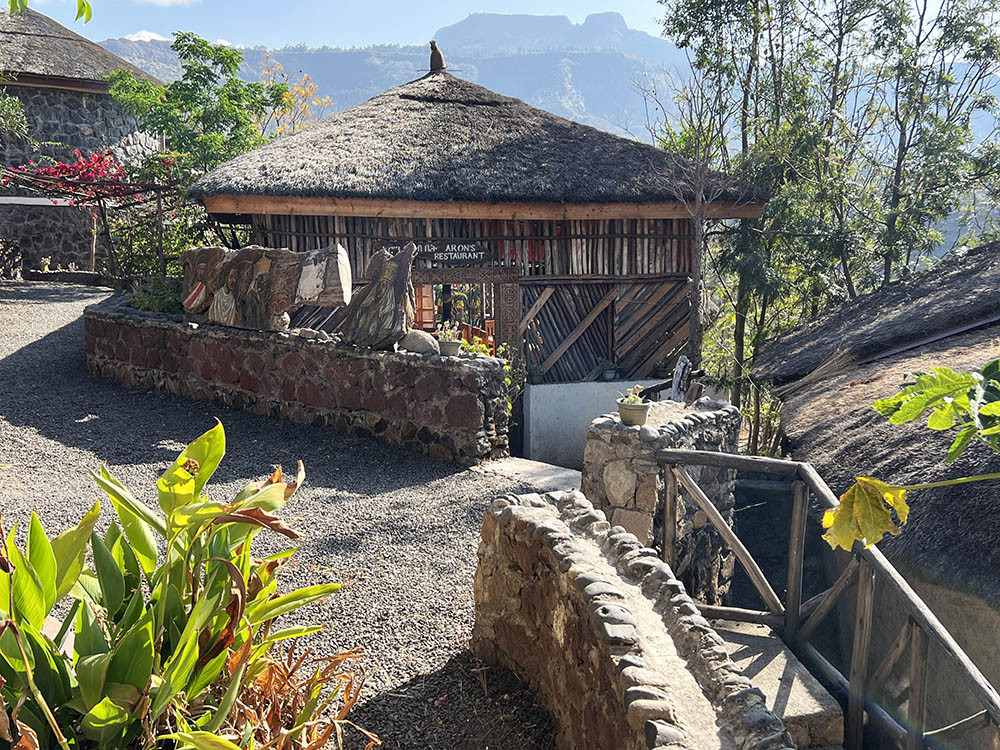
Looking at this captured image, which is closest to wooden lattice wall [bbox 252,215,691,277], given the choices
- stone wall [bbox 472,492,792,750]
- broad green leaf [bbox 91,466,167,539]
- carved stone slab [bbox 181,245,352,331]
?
carved stone slab [bbox 181,245,352,331]

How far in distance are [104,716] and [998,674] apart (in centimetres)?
440

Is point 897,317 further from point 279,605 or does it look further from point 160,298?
point 160,298

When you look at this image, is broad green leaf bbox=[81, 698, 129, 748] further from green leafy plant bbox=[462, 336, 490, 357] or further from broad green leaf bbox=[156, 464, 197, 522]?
green leafy plant bbox=[462, 336, 490, 357]

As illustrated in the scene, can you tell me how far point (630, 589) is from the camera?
343 cm

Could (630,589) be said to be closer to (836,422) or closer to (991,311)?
(836,422)

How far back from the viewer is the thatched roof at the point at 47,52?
54.6ft

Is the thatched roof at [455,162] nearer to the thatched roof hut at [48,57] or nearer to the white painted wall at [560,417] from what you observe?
the white painted wall at [560,417]

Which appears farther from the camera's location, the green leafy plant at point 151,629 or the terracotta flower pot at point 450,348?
the terracotta flower pot at point 450,348

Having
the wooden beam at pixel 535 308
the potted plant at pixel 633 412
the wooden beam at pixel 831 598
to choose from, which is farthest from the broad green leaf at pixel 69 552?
the wooden beam at pixel 535 308

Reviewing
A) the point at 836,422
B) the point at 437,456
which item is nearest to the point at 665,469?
the point at 836,422

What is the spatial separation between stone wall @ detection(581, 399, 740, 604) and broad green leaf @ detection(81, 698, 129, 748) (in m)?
3.87

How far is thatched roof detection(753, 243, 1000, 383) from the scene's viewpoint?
275 inches

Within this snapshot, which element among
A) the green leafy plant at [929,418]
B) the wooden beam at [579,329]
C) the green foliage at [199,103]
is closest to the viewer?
the green leafy plant at [929,418]

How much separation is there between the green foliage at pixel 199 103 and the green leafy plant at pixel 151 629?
1273 centimetres
